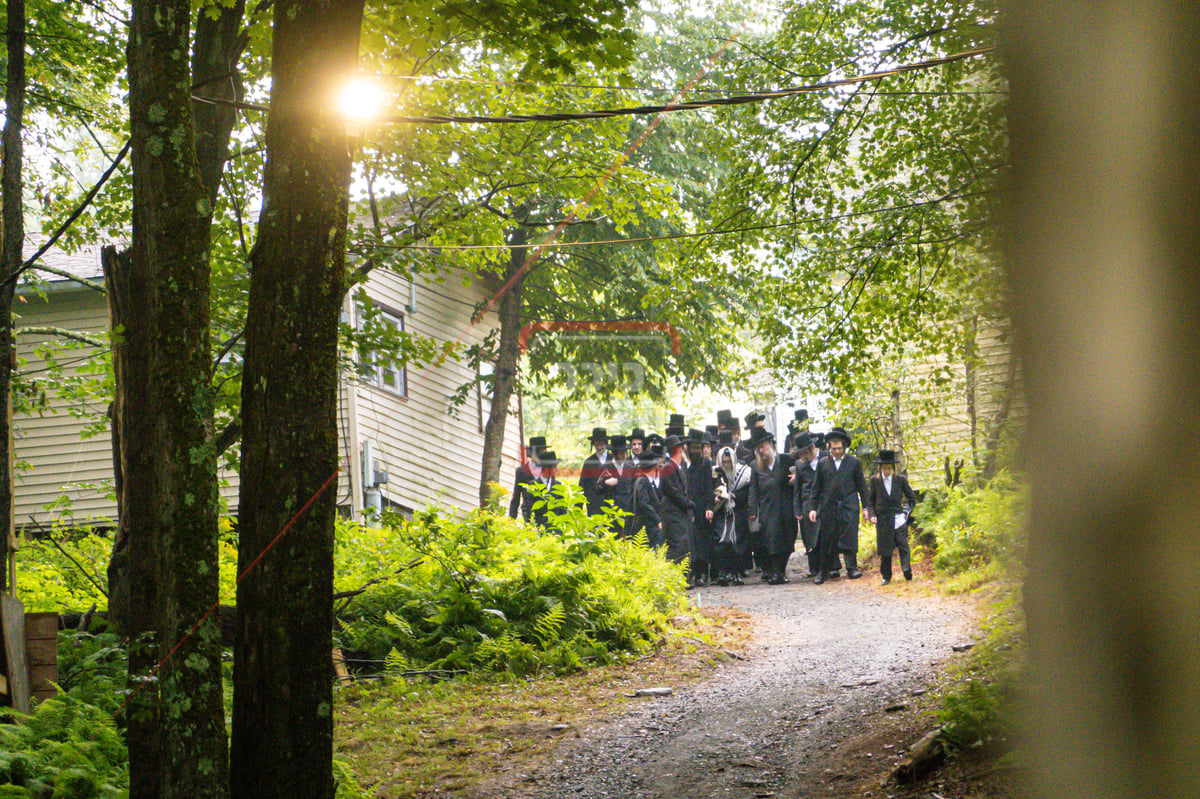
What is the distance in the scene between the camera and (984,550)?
2.40 feet

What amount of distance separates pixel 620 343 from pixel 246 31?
14562 millimetres

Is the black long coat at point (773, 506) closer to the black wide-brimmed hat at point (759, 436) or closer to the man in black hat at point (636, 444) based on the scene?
the black wide-brimmed hat at point (759, 436)

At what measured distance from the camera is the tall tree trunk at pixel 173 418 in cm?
480

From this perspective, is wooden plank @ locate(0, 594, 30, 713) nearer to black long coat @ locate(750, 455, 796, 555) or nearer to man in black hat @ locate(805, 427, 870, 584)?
man in black hat @ locate(805, 427, 870, 584)

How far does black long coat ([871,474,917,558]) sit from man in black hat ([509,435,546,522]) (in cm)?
→ 642

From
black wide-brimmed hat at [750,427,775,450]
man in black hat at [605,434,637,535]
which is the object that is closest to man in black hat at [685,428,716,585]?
black wide-brimmed hat at [750,427,775,450]

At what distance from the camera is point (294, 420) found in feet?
15.7

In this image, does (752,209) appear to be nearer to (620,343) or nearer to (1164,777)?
(1164,777)

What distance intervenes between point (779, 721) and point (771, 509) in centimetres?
967

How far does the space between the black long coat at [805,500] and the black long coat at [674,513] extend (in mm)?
1812

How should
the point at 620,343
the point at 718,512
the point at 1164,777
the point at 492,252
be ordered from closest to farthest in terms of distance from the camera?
the point at 1164,777, the point at 492,252, the point at 718,512, the point at 620,343

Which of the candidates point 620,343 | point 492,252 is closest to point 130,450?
point 492,252

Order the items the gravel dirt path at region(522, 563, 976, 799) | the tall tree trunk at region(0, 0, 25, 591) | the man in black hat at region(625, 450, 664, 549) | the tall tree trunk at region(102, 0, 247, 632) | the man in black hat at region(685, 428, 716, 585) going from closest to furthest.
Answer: the gravel dirt path at region(522, 563, 976, 799) → the tall tree trunk at region(0, 0, 25, 591) → the tall tree trunk at region(102, 0, 247, 632) → the man in black hat at region(625, 450, 664, 549) → the man in black hat at region(685, 428, 716, 585)

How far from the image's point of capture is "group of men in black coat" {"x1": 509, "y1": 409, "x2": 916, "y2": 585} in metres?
16.4
